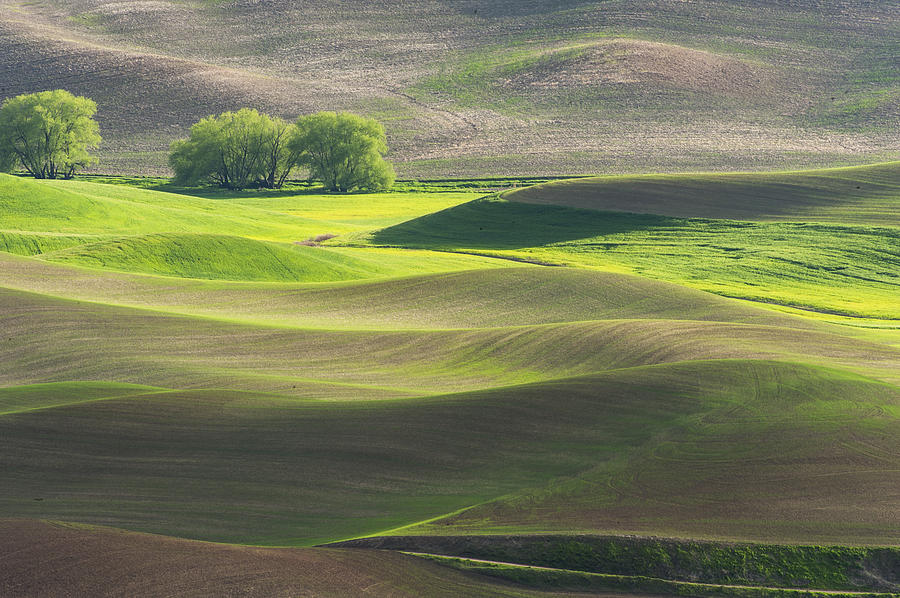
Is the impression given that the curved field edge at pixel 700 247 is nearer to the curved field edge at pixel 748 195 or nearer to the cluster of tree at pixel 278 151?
the curved field edge at pixel 748 195

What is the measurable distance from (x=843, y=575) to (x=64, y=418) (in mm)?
12310

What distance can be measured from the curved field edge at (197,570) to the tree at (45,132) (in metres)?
94.6

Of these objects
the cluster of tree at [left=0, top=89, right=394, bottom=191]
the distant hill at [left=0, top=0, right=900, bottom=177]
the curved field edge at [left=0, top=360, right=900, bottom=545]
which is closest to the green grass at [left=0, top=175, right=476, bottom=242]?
the cluster of tree at [left=0, top=89, right=394, bottom=191]

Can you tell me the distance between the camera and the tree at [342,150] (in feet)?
318

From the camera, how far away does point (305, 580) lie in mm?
10797

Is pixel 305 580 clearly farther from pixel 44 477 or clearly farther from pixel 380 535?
pixel 44 477

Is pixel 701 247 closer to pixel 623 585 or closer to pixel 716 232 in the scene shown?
pixel 716 232

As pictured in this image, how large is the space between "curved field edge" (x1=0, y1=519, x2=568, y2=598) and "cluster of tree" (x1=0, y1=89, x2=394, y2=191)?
8713 cm

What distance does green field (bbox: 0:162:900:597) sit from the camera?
12.9 metres

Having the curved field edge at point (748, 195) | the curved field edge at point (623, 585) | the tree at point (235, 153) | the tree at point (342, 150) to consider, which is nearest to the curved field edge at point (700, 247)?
the curved field edge at point (748, 195)

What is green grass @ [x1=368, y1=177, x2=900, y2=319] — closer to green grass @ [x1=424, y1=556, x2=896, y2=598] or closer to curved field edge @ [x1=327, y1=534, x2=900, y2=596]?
curved field edge @ [x1=327, y1=534, x2=900, y2=596]

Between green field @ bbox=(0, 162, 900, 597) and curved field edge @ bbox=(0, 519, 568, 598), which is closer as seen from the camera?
curved field edge @ bbox=(0, 519, 568, 598)

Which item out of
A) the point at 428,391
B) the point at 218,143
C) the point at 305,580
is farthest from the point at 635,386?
the point at 218,143

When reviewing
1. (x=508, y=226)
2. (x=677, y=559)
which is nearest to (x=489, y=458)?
(x=677, y=559)
